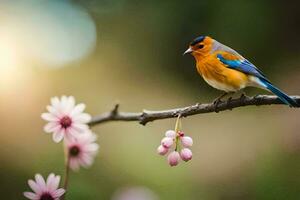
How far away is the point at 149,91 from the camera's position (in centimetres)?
214

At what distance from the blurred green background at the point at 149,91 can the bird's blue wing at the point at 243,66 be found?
1.34ft

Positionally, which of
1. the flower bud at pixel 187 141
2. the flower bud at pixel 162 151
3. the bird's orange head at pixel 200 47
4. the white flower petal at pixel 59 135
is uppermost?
the bird's orange head at pixel 200 47

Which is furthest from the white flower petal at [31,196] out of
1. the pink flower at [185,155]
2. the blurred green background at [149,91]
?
the blurred green background at [149,91]

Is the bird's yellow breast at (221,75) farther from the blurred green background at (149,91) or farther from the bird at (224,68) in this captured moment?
the blurred green background at (149,91)

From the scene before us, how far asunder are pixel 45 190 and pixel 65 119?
74mm

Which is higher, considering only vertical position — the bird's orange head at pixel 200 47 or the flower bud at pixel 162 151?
the bird's orange head at pixel 200 47

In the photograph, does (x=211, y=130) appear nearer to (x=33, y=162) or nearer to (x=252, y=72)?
(x=33, y=162)

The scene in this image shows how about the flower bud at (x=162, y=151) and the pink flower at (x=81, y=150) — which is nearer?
the flower bud at (x=162, y=151)

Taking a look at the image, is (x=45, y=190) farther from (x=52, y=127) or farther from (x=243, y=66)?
(x=243, y=66)

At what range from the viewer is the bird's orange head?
456 mm

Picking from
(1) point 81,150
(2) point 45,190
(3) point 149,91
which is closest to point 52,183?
(2) point 45,190

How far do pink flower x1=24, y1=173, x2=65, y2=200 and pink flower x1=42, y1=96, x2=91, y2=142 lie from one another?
0.05 metres

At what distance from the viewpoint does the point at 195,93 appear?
203 centimetres

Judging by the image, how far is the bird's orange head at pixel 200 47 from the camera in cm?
46
